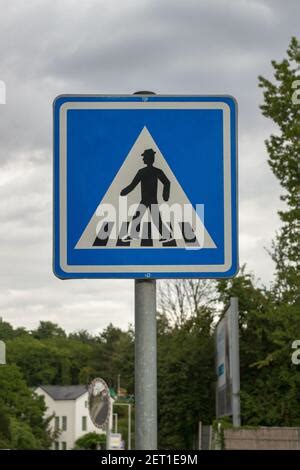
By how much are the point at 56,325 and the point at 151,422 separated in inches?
6156

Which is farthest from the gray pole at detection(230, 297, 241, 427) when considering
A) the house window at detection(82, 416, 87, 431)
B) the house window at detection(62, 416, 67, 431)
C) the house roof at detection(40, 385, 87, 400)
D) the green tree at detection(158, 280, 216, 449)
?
the house window at detection(62, 416, 67, 431)

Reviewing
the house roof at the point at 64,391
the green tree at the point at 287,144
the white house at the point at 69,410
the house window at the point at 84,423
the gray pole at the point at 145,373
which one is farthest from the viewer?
the house window at the point at 84,423

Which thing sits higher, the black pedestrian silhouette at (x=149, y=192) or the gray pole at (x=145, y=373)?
the black pedestrian silhouette at (x=149, y=192)

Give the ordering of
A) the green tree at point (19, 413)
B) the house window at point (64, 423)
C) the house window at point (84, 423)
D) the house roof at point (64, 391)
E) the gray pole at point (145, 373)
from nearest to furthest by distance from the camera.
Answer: the gray pole at point (145, 373) < the green tree at point (19, 413) < the house roof at point (64, 391) < the house window at point (84, 423) < the house window at point (64, 423)

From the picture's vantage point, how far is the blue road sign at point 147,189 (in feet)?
13.4

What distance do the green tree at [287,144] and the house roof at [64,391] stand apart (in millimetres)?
81464

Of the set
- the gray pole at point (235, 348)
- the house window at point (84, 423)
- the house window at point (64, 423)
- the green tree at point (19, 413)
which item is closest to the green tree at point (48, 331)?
the house window at point (64, 423)

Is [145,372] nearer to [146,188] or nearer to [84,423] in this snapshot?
[146,188]

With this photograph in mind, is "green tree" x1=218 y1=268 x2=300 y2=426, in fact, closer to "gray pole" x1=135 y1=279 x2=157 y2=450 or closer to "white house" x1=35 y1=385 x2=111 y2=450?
"gray pole" x1=135 y1=279 x2=157 y2=450

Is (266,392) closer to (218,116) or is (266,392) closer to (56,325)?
(218,116)

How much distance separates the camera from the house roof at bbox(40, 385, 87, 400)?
370 feet

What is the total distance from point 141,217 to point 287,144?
29.3 m

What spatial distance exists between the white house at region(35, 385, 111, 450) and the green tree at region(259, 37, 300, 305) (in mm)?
81027

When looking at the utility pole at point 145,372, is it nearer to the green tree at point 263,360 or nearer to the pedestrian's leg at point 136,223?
the pedestrian's leg at point 136,223
